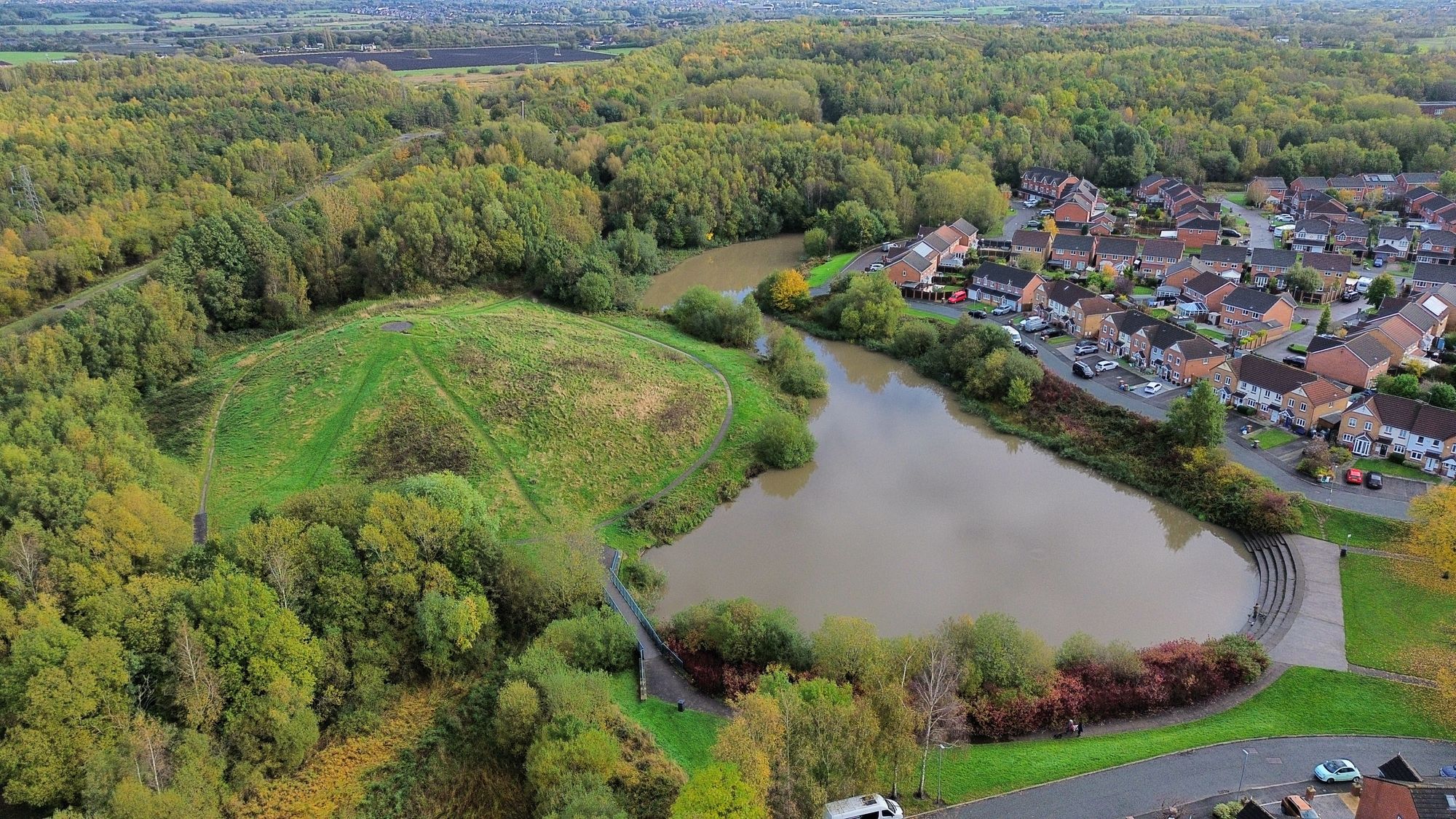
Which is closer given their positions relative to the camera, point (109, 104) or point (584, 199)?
point (584, 199)

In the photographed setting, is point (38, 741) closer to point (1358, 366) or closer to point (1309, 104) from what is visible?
point (1358, 366)

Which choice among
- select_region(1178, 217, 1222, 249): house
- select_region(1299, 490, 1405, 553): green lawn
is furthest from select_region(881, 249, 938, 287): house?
select_region(1299, 490, 1405, 553): green lawn

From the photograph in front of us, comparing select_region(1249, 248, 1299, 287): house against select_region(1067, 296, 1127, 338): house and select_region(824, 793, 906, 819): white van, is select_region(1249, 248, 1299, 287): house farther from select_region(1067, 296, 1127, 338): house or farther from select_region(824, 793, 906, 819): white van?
select_region(824, 793, 906, 819): white van

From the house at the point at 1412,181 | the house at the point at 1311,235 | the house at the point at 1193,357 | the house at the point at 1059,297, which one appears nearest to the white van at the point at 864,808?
the house at the point at 1193,357

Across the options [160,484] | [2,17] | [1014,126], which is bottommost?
[160,484]

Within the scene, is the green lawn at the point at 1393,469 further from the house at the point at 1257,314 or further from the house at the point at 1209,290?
the house at the point at 1209,290

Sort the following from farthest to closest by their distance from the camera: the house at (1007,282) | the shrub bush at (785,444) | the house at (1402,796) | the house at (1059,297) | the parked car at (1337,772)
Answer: the house at (1007,282)
the house at (1059,297)
the shrub bush at (785,444)
the parked car at (1337,772)
the house at (1402,796)

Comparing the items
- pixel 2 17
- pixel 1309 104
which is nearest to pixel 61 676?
pixel 1309 104
